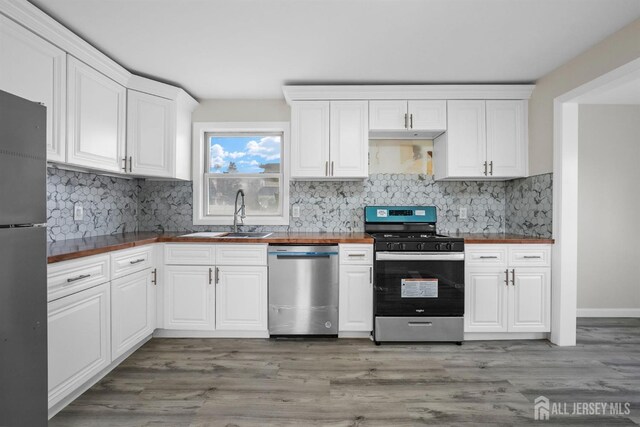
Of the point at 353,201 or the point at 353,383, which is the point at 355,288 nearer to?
the point at 353,383

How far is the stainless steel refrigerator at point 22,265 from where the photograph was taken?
4.13 feet

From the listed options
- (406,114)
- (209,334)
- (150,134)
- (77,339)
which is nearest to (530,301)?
(406,114)

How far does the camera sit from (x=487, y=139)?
321 cm

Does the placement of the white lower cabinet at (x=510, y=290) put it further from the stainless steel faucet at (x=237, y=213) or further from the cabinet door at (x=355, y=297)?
the stainless steel faucet at (x=237, y=213)

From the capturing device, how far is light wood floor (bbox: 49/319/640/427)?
186cm

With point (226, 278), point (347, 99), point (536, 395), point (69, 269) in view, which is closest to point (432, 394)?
point (536, 395)

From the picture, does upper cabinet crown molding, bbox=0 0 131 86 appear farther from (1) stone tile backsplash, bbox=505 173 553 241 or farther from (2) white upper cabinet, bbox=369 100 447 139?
(1) stone tile backsplash, bbox=505 173 553 241

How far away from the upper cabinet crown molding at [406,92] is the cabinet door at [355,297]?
5.43 feet

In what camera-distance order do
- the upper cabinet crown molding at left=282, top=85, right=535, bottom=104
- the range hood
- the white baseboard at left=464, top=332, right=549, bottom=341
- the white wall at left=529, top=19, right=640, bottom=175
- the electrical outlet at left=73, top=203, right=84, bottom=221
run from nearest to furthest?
the white wall at left=529, top=19, right=640, bottom=175 → the electrical outlet at left=73, top=203, right=84, bottom=221 → the white baseboard at left=464, top=332, right=549, bottom=341 → the upper cabinet crown molding at left=282, top=85, right=535, bottom=104 → the range hood

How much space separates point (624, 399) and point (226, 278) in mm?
2927

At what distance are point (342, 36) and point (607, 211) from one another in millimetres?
3469

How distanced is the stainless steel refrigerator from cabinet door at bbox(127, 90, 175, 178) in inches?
A: 62.8

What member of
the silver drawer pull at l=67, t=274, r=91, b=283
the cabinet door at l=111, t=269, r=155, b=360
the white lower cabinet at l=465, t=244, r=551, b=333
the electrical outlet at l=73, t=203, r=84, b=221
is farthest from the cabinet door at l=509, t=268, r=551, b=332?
the electrical outlet at l=73, t=203, r=84, b=221

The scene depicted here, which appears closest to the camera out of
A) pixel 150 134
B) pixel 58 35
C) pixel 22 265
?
pixel 22 265
